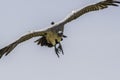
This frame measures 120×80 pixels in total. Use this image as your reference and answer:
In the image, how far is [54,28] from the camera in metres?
115

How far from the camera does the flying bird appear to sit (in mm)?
114500

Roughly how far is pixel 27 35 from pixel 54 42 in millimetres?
1282

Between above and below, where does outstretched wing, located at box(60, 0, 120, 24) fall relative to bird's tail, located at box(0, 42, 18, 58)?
above

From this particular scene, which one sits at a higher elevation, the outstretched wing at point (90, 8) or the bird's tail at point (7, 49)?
the outstretched wing at point (90, 8)

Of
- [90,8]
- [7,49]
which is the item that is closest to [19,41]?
[7,49]

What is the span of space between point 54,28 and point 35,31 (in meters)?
0.86

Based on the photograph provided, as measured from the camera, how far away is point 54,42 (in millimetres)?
115438

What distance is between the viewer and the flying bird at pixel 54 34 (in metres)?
114

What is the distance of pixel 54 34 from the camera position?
11544cm

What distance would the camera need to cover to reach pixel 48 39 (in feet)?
379

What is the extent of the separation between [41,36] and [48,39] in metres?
0.39

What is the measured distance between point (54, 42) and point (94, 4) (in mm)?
2593

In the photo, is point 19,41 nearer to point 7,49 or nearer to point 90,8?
point 7,49

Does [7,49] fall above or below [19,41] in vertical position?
below
